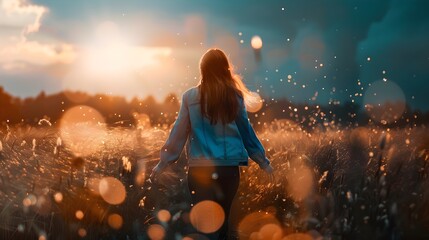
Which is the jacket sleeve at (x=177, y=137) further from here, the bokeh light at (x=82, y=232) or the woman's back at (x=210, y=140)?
the bokeh light at (x=82, y=232)

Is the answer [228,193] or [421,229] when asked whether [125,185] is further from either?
[421,229]

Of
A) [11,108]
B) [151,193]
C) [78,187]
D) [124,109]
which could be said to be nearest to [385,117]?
[151,193]

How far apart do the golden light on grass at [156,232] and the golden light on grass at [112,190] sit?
0.46 m

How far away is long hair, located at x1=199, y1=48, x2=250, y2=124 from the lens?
5797 millimetres

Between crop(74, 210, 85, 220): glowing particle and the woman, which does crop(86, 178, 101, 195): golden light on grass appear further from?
the woman

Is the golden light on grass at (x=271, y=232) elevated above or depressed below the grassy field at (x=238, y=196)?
below

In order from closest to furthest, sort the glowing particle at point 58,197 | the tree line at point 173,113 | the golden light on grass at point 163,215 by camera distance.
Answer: the glowing particle at point 58,197 < the golden light on grass at point 163,215 < the tree line at point 173,113

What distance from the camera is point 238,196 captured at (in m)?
7.97

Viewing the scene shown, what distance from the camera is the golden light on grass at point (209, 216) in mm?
5973

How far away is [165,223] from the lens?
6844mm

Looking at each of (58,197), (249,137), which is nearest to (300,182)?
(249,137)

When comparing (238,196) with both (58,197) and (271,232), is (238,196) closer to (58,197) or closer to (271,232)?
(271,232)

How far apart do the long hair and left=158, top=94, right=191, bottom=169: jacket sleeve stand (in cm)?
23

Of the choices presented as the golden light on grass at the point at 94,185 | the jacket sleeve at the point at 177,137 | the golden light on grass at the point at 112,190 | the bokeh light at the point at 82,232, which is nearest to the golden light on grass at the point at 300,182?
the jacket sleeve at the point at 177,137
